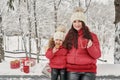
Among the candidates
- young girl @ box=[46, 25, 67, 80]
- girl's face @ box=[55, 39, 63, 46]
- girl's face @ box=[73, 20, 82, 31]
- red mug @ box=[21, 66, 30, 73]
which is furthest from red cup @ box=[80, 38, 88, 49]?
red mug @ box=[21, 66, 30, 73]

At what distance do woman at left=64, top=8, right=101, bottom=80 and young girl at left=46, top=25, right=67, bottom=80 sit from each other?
35 centimetres

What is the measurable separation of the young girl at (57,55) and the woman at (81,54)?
347 mm

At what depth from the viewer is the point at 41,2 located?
25.2m

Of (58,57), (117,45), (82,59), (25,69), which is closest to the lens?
(82,59)

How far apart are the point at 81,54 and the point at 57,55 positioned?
60 centimetres

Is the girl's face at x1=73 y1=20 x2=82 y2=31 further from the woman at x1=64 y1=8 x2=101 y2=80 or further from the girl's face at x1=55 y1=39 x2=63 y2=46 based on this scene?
the girl's face at x1=55 y1=39 x2=63 y2=46

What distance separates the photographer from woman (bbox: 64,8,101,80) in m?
4.26

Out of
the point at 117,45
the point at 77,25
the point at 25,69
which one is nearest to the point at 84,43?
the point at 77,25

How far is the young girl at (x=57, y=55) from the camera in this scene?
4727mm

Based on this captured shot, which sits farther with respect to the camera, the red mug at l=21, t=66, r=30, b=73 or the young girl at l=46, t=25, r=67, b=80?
the red mug at l=21, t=66, r=30, b=73

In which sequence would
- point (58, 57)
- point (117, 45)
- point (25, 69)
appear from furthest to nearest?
point (117, 45) < point (25, 69) < point (58, 57)

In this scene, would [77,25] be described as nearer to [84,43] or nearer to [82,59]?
[84,43]

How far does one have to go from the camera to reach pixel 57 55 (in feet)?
Result: 15.7

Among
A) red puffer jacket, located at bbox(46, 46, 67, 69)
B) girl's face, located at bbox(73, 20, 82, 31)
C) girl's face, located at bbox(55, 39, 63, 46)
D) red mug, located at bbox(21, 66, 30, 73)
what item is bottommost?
red mug, located at bbox(21, 66, 30, 73)
